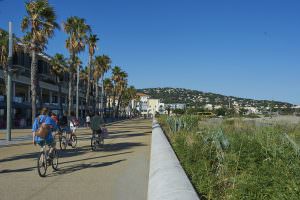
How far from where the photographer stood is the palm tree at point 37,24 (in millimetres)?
31234

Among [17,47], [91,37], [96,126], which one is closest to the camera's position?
[96,126]

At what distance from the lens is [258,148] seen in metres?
9.21

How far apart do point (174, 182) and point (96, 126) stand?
42.7ft

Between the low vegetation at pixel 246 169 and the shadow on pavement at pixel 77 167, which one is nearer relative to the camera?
the low vegetation at pixel 246 169

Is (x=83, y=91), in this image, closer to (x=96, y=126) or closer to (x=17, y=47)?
(x=17, y=47)

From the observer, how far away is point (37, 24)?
3156 centimetres

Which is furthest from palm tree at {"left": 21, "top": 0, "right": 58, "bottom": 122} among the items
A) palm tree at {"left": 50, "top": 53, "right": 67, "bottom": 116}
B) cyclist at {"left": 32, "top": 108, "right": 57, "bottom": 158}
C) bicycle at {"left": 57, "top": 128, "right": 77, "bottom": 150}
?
palm tree at {"left": 50, "top": 53, "right": 67, "bottom": 116}

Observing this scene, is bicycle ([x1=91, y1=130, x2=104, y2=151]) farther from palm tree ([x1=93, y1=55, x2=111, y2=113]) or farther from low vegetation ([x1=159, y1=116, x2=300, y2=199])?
palm tree ([x1=93, y1=55, x2=111, y2=113])

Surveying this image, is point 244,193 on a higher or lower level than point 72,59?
lower

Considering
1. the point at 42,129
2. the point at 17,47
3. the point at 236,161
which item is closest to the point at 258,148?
the point at 236,161

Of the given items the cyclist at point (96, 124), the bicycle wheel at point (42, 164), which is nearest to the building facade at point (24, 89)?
the cyclist at point (96, 124)

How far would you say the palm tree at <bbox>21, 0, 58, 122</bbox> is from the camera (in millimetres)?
31234

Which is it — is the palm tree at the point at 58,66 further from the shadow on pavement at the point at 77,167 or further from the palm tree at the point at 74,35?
the shadow on pavement at the point at 77,167

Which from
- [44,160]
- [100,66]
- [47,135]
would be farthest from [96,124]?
[100,66]
